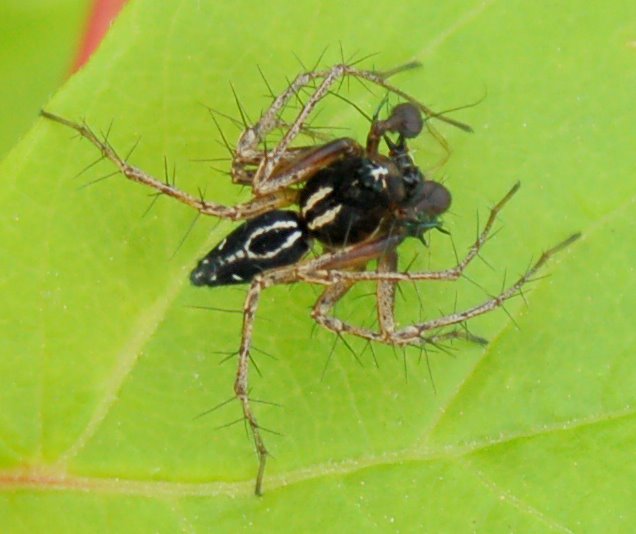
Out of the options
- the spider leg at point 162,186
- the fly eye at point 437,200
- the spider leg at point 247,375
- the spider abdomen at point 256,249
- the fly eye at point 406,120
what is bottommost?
the spider leg at point 247,375

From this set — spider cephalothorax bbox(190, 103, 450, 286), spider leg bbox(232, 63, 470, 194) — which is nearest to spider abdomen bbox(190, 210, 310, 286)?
spider cephalothorax bbox(190, 103, 450, 286)

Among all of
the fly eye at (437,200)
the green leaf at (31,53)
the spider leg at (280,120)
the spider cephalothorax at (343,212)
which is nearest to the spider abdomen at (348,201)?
the spider cephalothorax at (343,212)

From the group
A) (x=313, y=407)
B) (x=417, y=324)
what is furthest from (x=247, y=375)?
(x=417, y=324)

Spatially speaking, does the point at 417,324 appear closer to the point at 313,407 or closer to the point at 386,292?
the point at 386,292

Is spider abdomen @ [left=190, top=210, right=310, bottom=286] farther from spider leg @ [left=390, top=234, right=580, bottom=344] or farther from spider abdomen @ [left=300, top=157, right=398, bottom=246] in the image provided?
spider leg @ [left=390, top=234, right=580, bottom=344]

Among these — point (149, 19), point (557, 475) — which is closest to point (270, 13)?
point (149, 19)

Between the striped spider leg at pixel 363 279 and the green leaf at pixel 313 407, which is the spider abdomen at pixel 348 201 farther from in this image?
the green leaf at pixel 313 407
